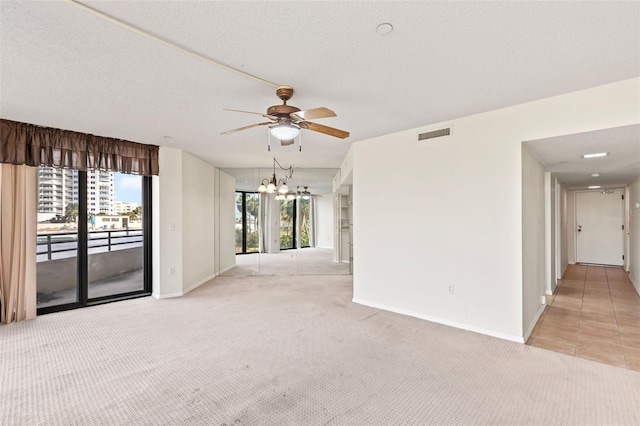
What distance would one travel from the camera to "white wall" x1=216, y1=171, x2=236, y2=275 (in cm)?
729

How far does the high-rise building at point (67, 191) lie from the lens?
13.9 feet

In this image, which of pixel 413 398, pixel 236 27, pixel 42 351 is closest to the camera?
pixel 236 27

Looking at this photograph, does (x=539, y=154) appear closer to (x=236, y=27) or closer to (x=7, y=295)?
(x=236, y=27)

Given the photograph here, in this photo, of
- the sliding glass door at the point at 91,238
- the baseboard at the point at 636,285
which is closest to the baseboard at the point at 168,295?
the sliding glass door at the point at 91,238

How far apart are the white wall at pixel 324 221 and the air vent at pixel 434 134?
15.9ft

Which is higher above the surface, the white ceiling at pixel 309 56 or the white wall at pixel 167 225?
the white ceiling at pixel 309 56

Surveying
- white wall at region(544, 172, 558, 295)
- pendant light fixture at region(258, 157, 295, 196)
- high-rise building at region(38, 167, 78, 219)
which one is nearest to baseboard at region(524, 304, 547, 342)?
white wall at region(544, 172, 558, 295)

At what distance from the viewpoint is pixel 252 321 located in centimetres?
389

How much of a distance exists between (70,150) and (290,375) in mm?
4240

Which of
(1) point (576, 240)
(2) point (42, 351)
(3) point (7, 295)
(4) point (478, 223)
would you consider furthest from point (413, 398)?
(1) point (576, 240)

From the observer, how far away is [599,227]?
317 inches

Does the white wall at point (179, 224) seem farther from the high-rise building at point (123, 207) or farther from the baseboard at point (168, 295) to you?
the high-rise building at point (123, 207)

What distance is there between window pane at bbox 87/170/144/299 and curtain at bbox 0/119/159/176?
1.13 ft

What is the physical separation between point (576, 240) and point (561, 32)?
8.80 m
